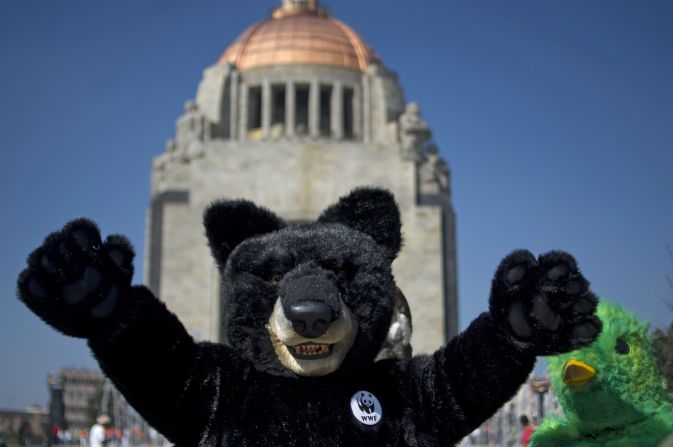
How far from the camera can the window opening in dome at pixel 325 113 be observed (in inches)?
1302

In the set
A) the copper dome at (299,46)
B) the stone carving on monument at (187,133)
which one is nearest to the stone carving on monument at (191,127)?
the stone carving on monument at (187,133)

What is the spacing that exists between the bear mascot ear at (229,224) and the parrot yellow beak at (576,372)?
1.47 m

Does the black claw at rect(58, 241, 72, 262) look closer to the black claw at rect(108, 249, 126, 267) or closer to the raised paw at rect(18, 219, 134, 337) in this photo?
the raised paw at rect(18, 219, 134, 337)

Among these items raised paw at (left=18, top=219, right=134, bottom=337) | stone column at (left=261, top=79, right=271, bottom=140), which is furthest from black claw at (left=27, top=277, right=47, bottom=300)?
stone column at (left=261, top=79, right=271, bottom=140)

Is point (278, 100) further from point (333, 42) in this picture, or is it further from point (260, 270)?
point (260, 270)

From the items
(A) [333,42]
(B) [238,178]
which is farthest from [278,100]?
(B) [238,178]

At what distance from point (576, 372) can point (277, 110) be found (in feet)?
99.6

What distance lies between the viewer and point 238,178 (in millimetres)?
24031

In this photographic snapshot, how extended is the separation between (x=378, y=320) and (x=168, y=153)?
27977 mm

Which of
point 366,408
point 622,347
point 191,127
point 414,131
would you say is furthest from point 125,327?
point 191,127

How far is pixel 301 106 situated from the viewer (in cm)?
3400

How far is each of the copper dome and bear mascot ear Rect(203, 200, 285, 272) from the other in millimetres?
29443

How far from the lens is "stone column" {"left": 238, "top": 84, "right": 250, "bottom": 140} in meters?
31.5

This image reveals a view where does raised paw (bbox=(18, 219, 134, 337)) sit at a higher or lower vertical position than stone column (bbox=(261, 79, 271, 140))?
lower
